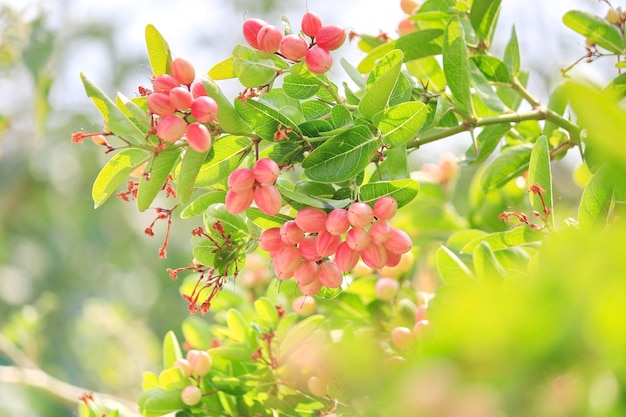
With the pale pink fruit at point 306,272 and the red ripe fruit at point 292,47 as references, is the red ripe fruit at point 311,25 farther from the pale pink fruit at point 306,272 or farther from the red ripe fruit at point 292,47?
the pale pink fruit at point 306,272

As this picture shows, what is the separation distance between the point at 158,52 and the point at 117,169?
0.42 feet

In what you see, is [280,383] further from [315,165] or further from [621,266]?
[621,266]

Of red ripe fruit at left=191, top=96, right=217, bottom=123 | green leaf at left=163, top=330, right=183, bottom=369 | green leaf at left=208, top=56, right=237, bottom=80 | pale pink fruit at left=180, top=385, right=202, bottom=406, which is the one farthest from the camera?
green leaf at left=163, top=330, right=183, bottom=369

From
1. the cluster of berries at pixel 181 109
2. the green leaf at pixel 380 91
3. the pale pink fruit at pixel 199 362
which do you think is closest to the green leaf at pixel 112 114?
the cluster of berries at pixel 181 109

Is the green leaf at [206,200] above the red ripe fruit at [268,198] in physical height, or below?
below

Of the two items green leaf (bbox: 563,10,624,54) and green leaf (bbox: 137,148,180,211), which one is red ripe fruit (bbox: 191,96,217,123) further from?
green leaf (bbox: 563,10,624,54)

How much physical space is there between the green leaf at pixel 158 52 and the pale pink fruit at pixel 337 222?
0.74 feet

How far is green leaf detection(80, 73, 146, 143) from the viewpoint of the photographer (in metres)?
0.70

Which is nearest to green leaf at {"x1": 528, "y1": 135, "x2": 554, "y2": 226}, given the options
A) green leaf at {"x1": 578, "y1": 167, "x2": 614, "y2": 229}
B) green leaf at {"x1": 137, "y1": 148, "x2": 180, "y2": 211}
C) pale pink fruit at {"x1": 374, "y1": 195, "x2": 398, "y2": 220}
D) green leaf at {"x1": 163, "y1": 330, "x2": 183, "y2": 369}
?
green leaf at {"x1": 578, "y1": 167, "x2": 614, "y2": 229}

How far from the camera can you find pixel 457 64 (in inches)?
34.9

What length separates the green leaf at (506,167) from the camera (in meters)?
1.01

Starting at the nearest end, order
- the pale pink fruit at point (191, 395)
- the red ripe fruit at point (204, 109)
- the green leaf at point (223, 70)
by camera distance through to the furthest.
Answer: the red ripe fruit at point (204, 109) < the green leaf at point (223, 70) < the pale pink fruit at point (191, 395)

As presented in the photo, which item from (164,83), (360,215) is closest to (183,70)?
(164,83)

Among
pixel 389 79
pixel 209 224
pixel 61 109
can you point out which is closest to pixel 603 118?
pixel 389 79
